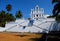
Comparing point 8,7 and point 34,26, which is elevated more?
point 8,7

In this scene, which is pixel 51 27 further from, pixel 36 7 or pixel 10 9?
pixel 10 9

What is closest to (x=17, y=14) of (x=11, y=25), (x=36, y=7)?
(x=36, y=7)

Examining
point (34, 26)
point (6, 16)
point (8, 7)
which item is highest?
point (8, 7)

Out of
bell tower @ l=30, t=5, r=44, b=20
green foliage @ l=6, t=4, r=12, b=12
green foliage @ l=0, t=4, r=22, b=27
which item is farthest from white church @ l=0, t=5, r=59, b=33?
green foliage @ l=6, t=4, r=12, b=12

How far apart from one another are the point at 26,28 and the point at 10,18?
88.7ft

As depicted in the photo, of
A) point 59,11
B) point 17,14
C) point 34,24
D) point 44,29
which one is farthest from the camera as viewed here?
point 17,14

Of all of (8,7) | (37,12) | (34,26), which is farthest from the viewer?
(8,7)

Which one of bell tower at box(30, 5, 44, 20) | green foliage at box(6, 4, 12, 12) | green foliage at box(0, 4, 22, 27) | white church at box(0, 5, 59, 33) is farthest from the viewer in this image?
green foliage at box(6, 4, 12, 12)

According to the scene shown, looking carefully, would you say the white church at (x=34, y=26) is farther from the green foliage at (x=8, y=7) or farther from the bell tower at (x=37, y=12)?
the green foliage at (x=8, y=7)

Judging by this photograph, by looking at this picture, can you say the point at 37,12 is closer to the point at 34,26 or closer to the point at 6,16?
the point at 6,16

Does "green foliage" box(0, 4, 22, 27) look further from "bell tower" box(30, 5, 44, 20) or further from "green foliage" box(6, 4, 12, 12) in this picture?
"bell tower" box(30, 5, 44, 20)

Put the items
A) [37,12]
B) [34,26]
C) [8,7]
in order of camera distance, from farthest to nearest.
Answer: [8,7] < [37,12] < [34,26]

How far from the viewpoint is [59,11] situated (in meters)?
34.2

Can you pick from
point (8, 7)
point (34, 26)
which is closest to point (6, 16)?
point (8, 7)
